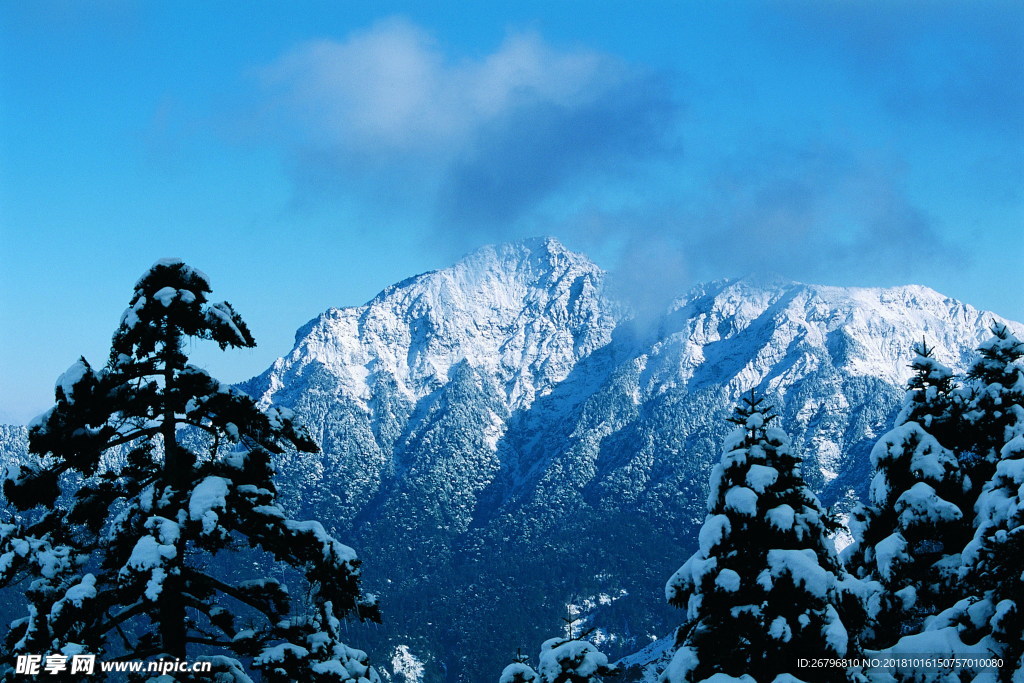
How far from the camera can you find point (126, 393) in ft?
45.3

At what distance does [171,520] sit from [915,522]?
19359mm

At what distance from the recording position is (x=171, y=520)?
42.4 feet

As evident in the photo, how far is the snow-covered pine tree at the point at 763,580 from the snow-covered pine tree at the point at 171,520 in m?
7.88

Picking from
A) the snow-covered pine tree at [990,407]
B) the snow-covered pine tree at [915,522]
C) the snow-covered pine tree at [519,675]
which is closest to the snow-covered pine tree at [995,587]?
the snow-covered pine tree at [915,522]

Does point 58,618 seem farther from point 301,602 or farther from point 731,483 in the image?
point 731,483

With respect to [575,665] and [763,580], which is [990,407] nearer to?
[763,580]

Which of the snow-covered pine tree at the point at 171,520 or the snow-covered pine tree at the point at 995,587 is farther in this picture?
the snow-covered pine tree at the point at 995,587

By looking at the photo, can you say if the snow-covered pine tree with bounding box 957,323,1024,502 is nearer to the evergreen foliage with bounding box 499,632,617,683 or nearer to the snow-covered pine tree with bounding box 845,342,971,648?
the snow-covered pine tree with bounding box 845,342,971,648

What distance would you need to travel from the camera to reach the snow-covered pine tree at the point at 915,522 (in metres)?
24.6

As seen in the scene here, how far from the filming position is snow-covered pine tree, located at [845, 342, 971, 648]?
80.7 ft

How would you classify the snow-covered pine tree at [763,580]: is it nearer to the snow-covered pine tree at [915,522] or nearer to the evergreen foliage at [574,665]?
the snow-covered pine tree at [915,522]

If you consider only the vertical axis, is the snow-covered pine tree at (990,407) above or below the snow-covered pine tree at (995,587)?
above

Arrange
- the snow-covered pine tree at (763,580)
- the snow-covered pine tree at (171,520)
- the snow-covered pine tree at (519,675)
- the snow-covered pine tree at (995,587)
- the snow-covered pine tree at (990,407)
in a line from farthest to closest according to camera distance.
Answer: the snow-covered pine tree at (519,675) < the snow-covered pine tree at (990,407) < the snow-covered pine tree at (995,587) < the snow-covered pine tree at (763,580) < the snow-covered pine tree at (171,520)

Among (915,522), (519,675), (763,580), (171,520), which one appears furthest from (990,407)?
(171,520)
